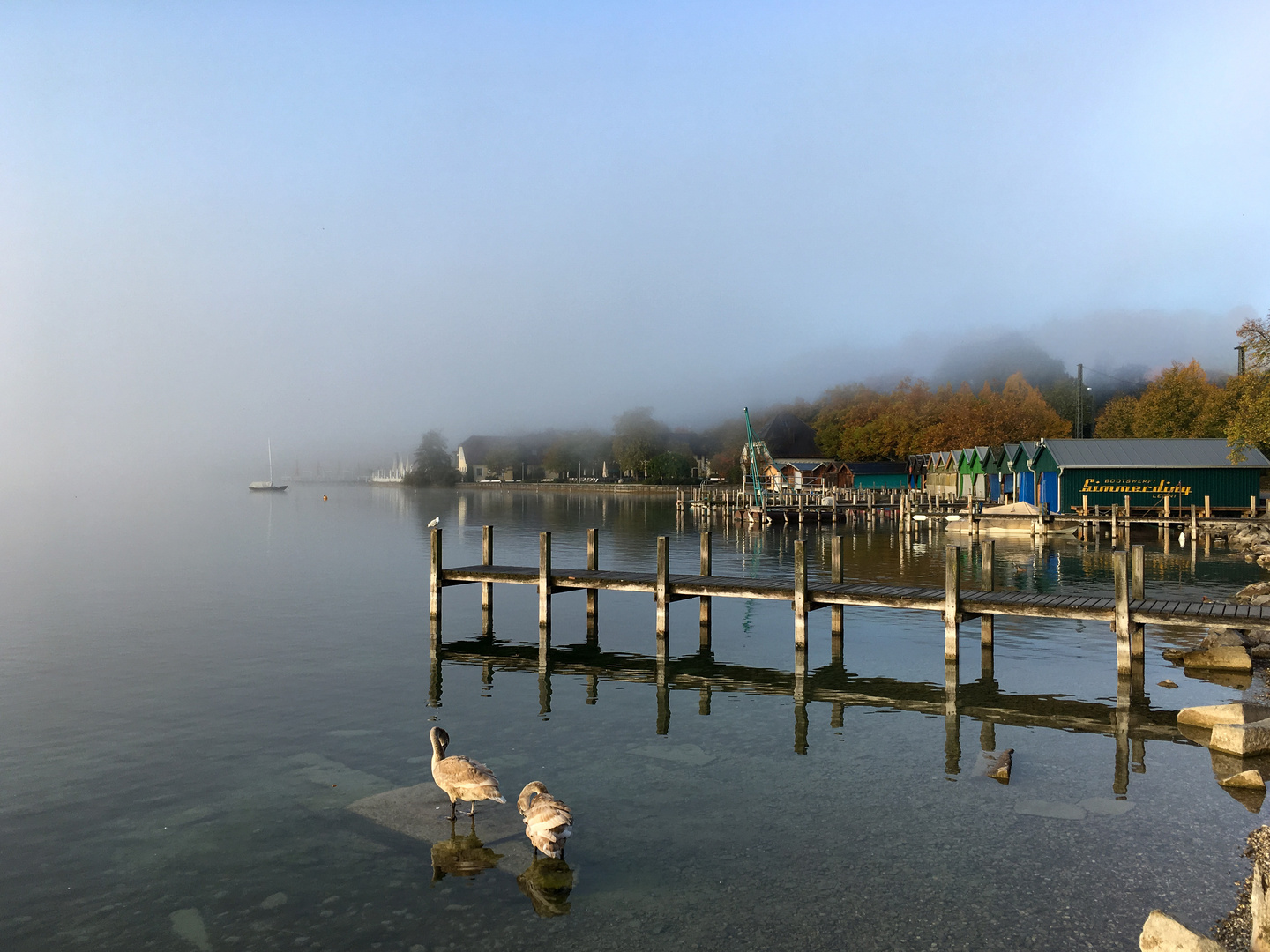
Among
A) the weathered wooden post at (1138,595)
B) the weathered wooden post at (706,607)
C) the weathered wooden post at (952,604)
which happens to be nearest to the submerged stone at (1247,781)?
the weathered wooden post at (1138,595)

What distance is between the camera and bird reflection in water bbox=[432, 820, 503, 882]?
40.1ft

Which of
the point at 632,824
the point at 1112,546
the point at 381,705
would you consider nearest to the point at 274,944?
the point at 632,824

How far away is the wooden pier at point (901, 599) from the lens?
19.8m

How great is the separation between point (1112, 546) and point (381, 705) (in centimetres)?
4952

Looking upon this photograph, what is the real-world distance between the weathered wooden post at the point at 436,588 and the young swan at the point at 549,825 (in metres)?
14.9

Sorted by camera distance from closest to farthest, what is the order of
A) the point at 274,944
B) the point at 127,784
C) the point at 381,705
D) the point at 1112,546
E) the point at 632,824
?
the point at 274,944
the point at 632,824
the point at 127,784
the point at 381,705
the point at 1112,546

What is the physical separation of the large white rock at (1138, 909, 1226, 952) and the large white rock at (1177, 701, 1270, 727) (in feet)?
30.7

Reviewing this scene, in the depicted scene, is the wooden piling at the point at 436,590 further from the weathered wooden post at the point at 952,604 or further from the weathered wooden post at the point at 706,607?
the weathered wooden post at the point at 952,604

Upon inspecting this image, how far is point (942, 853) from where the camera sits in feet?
41.9

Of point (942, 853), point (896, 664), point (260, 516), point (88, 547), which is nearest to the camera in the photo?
point (942, 853)

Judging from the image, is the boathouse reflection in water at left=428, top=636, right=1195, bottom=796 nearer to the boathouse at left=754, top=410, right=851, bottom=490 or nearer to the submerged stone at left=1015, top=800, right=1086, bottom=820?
the submerged stone at left=1015, top=800, right=1086, bottom=820

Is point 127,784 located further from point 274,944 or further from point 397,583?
point 397,583

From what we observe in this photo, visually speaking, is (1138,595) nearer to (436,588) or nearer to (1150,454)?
(436,588)

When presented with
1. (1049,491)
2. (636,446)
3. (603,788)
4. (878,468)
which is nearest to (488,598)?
(603,788)
